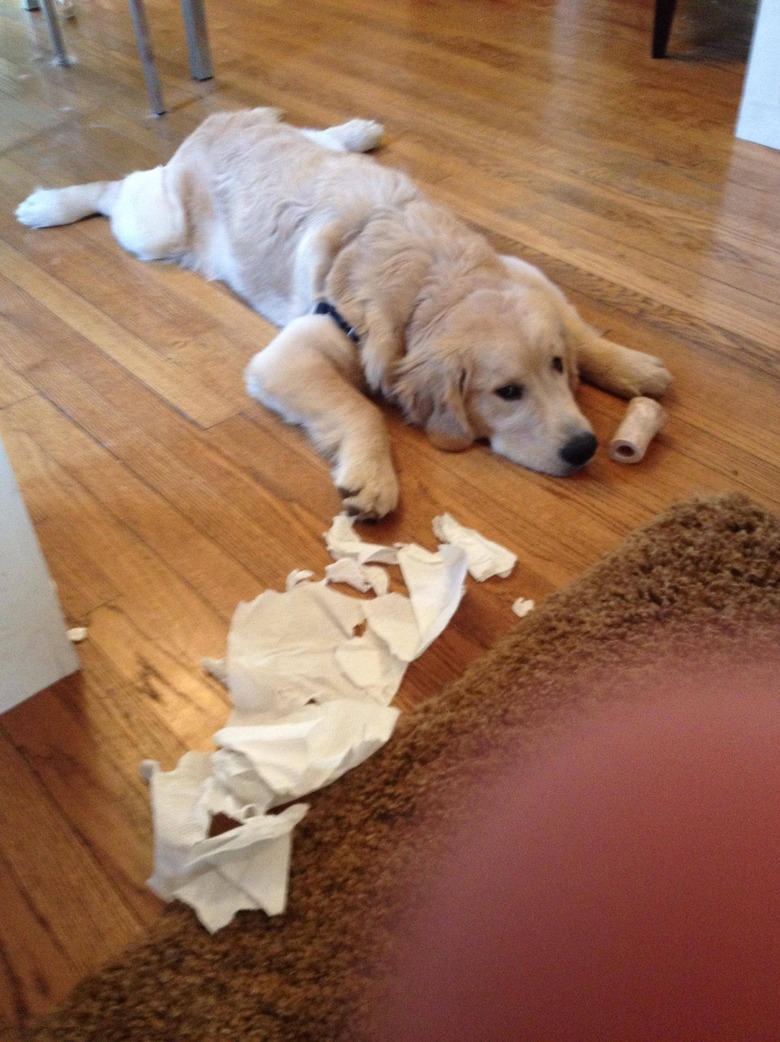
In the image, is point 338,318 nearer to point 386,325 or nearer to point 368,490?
point 386,325

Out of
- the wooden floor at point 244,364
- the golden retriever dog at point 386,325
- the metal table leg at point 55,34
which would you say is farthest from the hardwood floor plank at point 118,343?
the metal table leg at point 55,34

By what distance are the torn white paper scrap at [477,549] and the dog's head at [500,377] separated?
0.81 ft

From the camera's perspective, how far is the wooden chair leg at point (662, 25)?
364 centimetres

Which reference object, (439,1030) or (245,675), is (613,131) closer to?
(245,675)

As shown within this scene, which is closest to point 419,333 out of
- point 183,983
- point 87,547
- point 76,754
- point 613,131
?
point 87,547

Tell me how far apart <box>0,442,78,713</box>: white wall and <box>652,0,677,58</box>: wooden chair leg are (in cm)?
348

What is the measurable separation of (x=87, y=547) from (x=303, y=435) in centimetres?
54

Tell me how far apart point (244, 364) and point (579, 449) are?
2.97ft

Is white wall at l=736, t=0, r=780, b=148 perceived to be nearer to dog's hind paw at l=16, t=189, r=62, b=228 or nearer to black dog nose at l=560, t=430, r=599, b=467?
black dog nose at l=560, t=430, r=599, b=467

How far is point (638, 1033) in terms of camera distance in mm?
587

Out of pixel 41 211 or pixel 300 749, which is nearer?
pixel 300 749

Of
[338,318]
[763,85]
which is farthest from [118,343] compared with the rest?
[763,85]

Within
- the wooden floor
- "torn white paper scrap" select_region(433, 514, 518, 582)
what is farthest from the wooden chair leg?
"torn white paper scrap" select_region(433, 514, 518, 582)

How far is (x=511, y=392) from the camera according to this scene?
1.88 metres
